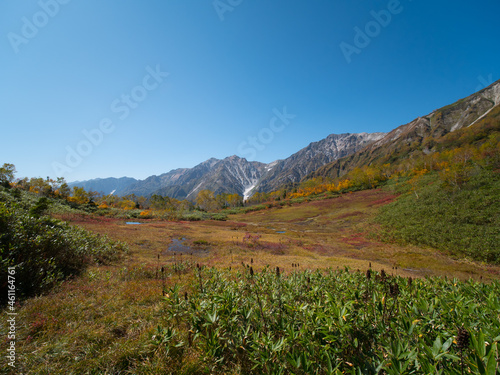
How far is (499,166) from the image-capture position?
34.2m

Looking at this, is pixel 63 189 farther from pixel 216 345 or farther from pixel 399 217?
pixel 399 217

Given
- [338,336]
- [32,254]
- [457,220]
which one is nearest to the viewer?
[338,336]

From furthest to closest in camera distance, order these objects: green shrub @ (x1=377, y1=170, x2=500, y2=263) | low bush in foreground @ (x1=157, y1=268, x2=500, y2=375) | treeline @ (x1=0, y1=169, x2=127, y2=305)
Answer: green shrub @ (x1=377, y1=170, x2=500, y2=263)
treeline @ (x1=0, y1=169, x2=127, y2=305)
low bush in foreground @ (x1=157, y1=268, x2=500, y2=375)

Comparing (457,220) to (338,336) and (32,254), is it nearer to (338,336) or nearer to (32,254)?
(338,336)

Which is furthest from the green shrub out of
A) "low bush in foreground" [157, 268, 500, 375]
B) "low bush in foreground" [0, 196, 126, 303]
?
"low bush in foreground" [0, 196, 126, 303]

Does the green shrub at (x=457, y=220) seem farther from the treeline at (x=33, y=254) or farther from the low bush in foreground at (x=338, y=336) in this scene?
the treeline at (x=33, y=254)

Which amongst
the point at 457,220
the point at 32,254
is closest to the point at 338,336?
the point at 32,254

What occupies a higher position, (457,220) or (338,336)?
(338,336)

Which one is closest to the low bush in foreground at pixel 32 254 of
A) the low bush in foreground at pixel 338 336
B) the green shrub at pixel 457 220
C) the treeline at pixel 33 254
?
the treeline at pixel 33 254

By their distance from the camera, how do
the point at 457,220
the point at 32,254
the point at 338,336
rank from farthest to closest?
1. the point at 457,220
2. the point at 32,254
3. the point at 338,336

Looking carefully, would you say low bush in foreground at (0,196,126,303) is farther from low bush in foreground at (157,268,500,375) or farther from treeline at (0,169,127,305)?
low bush in foreground at (157,268,500,375)

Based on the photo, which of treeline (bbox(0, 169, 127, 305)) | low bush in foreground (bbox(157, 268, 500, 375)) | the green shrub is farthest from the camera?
the green shrub

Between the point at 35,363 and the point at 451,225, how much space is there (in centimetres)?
3486

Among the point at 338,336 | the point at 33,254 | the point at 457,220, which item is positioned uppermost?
the point at 33,254
